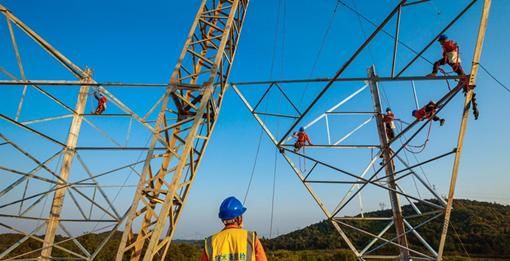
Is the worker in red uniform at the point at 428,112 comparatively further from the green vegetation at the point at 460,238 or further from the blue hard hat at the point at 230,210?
the green vegetation at the point at 460,238

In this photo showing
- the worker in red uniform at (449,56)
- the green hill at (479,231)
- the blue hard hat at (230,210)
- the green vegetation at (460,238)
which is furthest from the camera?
the green hill at (479,231)

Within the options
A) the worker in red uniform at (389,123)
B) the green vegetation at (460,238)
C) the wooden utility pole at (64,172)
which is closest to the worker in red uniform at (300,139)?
the worker in red uniform at (389,123)

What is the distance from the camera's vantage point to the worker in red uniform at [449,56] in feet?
27.0

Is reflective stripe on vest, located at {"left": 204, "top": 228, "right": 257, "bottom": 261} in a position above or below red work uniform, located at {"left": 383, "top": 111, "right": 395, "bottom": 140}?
below

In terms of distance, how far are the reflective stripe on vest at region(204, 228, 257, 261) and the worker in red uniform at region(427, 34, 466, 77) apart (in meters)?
7.73

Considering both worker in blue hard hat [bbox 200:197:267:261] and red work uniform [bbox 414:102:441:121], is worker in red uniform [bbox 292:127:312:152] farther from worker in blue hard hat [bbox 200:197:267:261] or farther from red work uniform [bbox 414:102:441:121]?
worker in blue hard hat [bbox 200:197:267:261]

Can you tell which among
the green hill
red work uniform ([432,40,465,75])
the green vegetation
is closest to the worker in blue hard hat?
→ red work uniform ([432,40,465,75])

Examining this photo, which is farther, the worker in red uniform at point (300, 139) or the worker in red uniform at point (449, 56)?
the worker in red uniform at point (300, 139)

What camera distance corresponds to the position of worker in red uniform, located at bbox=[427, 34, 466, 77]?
27.0 feet

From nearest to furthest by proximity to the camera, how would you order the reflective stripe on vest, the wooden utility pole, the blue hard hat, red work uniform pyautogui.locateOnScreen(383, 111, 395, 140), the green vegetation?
the reflective stripe on vest → the blue hard hat → the wooden utility pole → red work uniform pyautogui.locateOnScreen(383, 111, 395, 140) → the green vegetation

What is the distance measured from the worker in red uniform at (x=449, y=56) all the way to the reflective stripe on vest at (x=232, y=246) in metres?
7.73

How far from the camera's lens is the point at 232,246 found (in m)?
2.71

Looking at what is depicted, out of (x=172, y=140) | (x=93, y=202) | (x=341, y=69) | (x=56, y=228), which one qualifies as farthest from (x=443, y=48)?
(x=56, y=228)

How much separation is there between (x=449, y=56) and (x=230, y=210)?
8.14 metres
